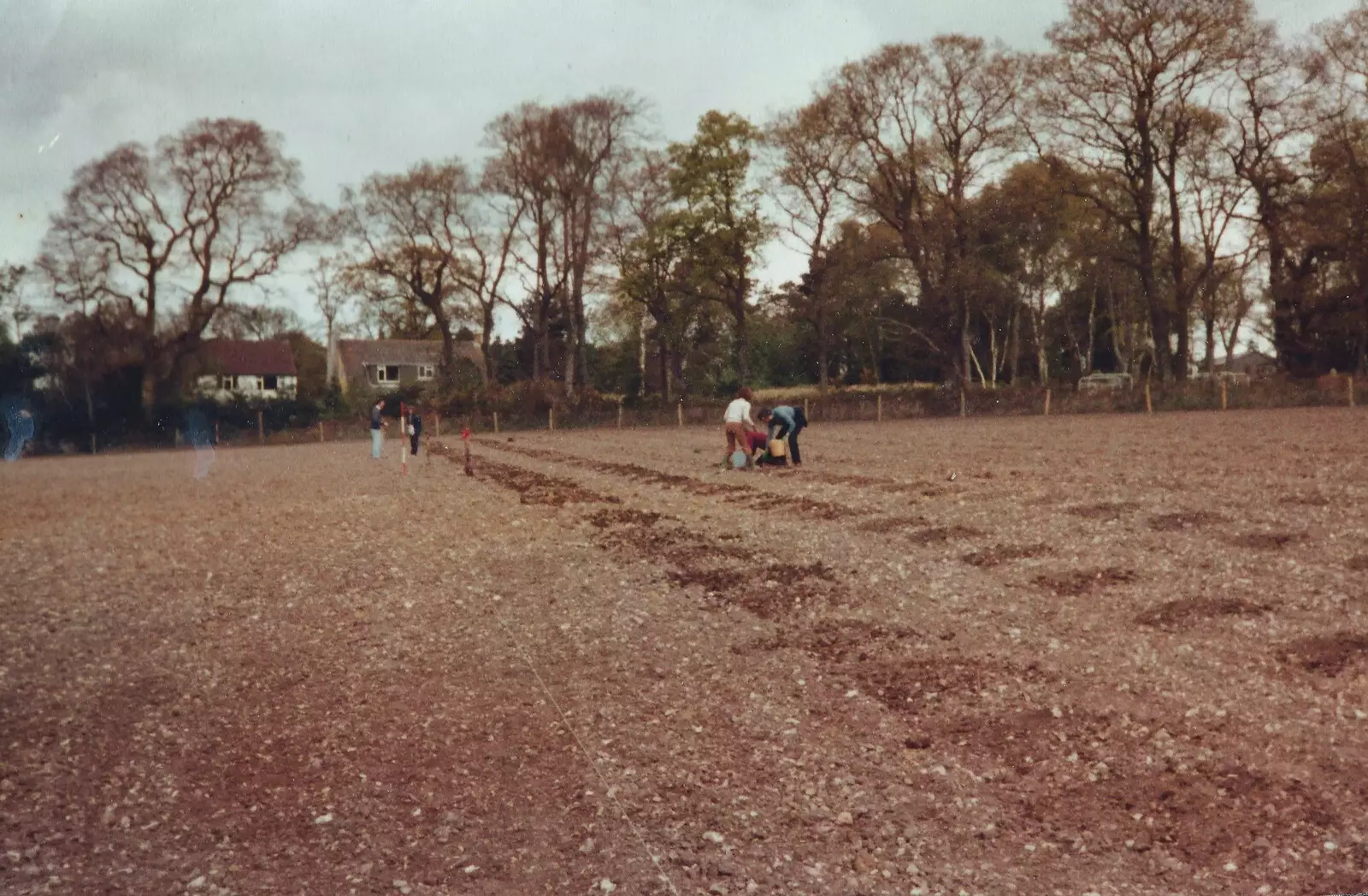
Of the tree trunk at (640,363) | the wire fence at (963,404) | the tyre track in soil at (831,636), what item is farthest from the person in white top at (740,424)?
the tree trunk at (640,363)

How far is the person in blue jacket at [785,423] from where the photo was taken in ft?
69.4

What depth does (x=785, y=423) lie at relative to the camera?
69.4 feet

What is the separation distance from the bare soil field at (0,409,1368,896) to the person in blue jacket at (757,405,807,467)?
309 inches

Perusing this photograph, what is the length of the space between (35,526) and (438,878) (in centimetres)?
1521

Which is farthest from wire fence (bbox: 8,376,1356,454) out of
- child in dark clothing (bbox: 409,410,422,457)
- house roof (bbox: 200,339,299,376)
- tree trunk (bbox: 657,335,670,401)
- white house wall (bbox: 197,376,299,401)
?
house roof (bbox: 200,339,299,376)

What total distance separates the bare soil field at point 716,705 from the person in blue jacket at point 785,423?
7.85 metres

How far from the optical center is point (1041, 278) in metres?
61.3

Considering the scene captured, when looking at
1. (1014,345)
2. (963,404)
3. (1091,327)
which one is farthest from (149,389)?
(1091,327)

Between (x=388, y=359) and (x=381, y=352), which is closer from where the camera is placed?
(x=388, y=359)

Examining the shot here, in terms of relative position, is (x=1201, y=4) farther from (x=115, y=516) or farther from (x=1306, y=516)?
(x=115, y=516)

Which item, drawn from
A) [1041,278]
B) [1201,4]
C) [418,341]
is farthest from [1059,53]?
[418,341]

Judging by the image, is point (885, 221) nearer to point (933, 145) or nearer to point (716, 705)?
point (933, 145)

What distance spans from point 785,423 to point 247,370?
73375 millimetres

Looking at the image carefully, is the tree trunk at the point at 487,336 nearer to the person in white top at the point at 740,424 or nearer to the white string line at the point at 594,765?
the person in white top at the point at 740,424
